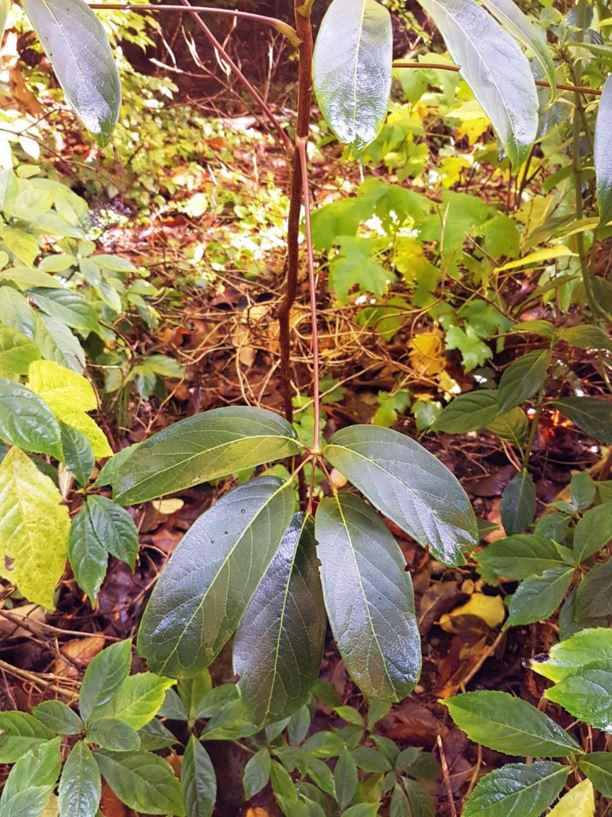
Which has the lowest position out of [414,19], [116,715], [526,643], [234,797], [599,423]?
[234,797]

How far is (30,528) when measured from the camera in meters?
0.57

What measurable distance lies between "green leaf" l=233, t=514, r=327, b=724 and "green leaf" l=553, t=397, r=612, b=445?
603 millimetres

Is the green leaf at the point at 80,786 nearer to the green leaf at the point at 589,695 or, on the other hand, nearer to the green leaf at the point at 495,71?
the green leaf at the point at 589,695

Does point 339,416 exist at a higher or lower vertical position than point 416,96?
lower

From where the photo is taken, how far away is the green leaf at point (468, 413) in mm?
897

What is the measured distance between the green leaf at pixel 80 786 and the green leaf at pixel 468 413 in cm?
66

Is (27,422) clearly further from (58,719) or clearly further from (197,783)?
(197,783)

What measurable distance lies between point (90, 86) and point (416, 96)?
119 cm

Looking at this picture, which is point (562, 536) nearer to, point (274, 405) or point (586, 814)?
point (586, 814)

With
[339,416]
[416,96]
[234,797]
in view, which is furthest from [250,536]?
[416,96]

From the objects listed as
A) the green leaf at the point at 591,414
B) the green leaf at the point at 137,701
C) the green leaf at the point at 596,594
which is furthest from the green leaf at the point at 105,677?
the green leaf at the point at 591,414

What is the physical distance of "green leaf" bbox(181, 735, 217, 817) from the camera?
0.70 metres

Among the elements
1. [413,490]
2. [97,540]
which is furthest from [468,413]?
[97,540]

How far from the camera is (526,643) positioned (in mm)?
1060
